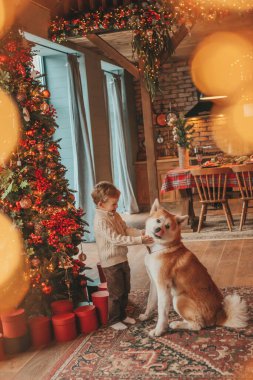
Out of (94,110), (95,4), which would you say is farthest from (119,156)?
(95,4)

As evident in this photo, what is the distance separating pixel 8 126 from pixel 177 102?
6499mm

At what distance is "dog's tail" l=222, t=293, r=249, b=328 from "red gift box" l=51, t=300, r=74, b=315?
1091 mm

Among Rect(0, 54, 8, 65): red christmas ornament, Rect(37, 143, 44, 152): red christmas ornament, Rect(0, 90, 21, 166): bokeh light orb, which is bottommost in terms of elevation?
Rect(37, 143, 44, 152): red christmas ornament

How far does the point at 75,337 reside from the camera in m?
3.29

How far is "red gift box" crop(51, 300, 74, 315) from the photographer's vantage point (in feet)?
11.1

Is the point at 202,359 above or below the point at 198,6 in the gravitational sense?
below

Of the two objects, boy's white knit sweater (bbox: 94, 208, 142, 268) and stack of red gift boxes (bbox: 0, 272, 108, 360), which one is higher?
boy's white knit sweater (bbox: 94, 208, 142, 268)

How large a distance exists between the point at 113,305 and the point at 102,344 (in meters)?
0.33

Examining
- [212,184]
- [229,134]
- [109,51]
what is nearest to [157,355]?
[212,184]

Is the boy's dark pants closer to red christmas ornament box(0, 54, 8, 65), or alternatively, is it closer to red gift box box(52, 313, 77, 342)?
red gift box box(52, 313, 77, 342)

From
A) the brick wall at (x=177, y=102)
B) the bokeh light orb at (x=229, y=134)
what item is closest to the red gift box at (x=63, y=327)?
the brick wall at (x=177, y=102)

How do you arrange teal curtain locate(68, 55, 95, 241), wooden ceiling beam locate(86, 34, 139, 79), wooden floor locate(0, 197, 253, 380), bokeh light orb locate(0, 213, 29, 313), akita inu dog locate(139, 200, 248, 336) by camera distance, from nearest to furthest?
wooden floor locate(0, 197, 253, 380)
akita inu dog locate(139, 200, 248, 336)
bokeh light orb locate(0, 213, 29, 313)
wooden ceiling beam locate(86, 34, 139, 79)
teal curtain locate(68, 55, 95, 241)

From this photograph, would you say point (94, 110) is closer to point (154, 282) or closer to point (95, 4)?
point (95, 4)

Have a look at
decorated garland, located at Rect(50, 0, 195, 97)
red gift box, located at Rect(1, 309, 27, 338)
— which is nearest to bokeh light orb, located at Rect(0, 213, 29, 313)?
red gift box, located at Rect(1, 309, 27, 338)
